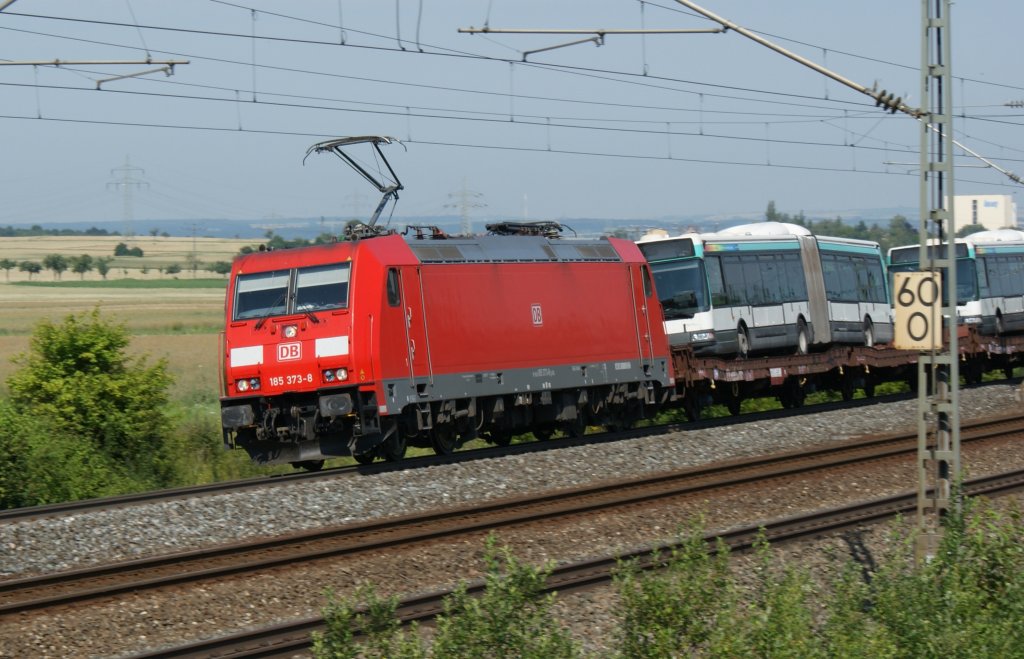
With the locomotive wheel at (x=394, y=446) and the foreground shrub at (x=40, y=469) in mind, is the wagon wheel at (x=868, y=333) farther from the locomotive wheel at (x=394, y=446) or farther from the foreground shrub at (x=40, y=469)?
the foreground shrub at (x=40, y=469)

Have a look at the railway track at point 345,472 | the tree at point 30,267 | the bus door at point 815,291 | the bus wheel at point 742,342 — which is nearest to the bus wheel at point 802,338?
the bus door at point 815,291

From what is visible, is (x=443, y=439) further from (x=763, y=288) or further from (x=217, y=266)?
(x=217, y=266)

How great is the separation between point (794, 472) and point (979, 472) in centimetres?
314

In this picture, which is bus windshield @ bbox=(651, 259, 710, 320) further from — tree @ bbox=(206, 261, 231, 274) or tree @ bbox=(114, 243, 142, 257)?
tree @ bbox=(114, 243, 142, 257)

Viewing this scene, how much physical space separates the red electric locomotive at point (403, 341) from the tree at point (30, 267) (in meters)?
99.6

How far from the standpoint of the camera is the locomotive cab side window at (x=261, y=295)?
1833cm

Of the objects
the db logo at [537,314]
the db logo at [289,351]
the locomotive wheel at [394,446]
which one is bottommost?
the locomotive wheel at [394,446]

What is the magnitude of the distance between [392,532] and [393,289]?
486 centimetres

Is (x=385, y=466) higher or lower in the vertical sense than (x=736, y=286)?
lower

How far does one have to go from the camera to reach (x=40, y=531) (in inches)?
527

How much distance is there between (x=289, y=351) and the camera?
58.9 feet

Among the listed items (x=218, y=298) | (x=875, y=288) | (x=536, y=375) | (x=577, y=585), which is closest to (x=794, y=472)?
(x=536, y=375)

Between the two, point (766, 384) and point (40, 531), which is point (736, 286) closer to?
point (766, 384)

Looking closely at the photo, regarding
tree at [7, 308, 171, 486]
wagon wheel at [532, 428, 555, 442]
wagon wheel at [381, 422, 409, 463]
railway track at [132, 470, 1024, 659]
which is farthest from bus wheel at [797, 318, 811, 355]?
tree at [7, 308, 171, 486]
